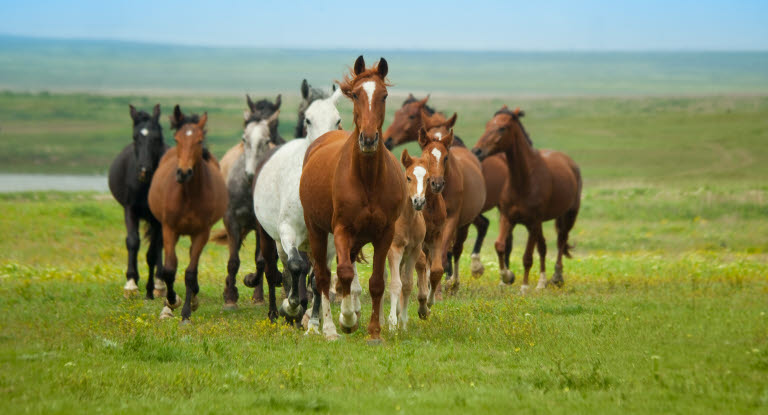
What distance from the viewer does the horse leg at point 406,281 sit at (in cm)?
1081

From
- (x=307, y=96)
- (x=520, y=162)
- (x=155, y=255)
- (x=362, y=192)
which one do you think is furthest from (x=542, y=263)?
(x=362, y=192)

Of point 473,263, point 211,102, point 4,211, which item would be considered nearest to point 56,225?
point 4,211

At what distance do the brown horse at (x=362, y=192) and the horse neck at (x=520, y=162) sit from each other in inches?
254

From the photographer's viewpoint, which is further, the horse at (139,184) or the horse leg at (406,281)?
A: the horse at (139,184)

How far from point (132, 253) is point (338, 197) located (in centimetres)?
695

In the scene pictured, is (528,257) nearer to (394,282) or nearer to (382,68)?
(394,282)

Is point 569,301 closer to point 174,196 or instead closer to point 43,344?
point 174,196

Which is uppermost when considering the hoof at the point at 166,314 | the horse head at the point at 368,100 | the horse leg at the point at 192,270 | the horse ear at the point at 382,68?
the horse ear at the point at 382,68

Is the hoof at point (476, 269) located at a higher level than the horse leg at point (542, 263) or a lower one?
lower

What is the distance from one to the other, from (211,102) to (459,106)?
30.4m

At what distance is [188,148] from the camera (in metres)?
12.2

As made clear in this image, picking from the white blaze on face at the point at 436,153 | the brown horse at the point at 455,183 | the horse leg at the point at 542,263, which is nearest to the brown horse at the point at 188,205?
the brown horse at the point at 455,183

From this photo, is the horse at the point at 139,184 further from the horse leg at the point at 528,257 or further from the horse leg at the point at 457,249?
the horse leg at the point at 528,257

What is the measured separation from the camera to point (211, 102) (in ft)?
378
